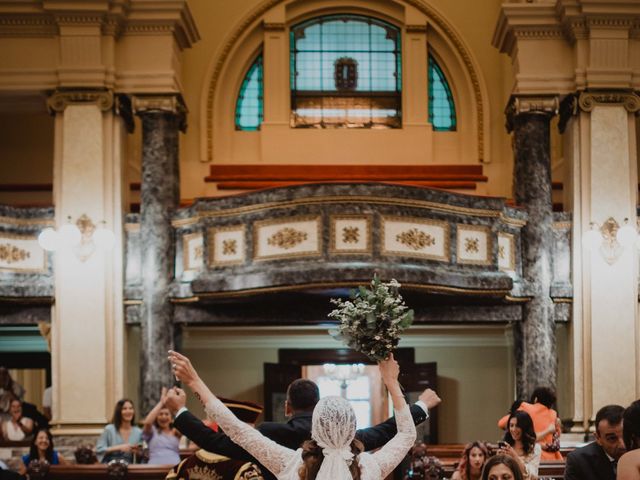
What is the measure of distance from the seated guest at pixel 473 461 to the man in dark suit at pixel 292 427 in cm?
327

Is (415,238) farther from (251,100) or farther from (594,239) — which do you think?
(251,100)

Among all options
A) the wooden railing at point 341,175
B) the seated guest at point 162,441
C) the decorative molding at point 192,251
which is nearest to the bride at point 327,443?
the seated guest at point 162,441

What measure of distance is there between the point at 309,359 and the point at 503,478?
1358 centimetres

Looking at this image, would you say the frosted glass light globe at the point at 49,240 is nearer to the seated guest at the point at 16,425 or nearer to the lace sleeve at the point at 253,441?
the seated guest at the point at 16,425

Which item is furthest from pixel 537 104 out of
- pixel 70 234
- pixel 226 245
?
pixel 70 234

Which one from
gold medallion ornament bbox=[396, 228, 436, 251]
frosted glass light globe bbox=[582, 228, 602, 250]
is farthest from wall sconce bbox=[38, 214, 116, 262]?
frosted glass light globe bbox=[582, 228, 602, 250]

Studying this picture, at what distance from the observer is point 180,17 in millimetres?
16750

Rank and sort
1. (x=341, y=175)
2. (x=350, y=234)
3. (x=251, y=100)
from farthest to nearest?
(x=251, y=100), (x=341, y=175), (x=350, y=234)

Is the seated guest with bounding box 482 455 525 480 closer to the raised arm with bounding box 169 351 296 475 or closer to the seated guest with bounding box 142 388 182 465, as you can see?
the raised arm with bounding box 169 351 296 475

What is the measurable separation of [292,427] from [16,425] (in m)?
10.2

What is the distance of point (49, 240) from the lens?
16.1m

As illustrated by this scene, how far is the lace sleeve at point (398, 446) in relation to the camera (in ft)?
18.8

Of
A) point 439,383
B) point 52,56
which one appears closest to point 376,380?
point 439,383

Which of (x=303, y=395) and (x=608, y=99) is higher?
(x=608, y=99)
